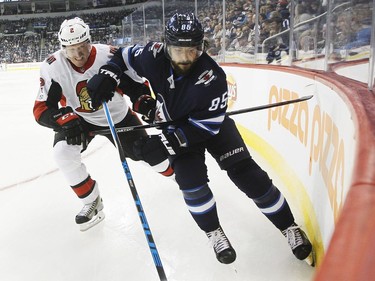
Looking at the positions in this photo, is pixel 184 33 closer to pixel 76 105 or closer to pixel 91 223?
pixel 76 105

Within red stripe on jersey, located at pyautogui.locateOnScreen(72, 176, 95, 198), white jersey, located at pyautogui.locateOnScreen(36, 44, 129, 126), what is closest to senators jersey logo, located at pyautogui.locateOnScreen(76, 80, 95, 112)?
white jersey, located at pyautogui.locateOnScreen(36, 44, 129, 126)

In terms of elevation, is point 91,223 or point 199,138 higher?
point 199,138

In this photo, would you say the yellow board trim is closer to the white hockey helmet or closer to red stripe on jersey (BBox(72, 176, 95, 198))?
red stripe on jersey (BBox(72, 176, 95, 198))

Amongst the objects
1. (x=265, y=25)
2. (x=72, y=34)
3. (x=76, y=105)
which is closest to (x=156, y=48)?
(x=72, y=34)

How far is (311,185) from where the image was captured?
183cm

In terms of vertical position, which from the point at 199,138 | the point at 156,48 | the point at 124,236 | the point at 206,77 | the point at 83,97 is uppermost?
the point at 156,48

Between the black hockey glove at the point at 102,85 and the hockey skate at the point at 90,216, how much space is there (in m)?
0.66

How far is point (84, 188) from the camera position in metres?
2.20

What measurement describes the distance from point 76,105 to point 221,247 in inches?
45.3

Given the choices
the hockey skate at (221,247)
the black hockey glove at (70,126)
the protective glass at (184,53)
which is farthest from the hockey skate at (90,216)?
the protective glass at (184,53)

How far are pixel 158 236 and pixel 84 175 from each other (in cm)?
56

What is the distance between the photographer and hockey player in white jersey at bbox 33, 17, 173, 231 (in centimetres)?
192

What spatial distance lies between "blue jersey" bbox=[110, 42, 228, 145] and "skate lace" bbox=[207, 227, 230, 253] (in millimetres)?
406

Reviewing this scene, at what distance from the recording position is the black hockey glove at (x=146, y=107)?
219 cm
